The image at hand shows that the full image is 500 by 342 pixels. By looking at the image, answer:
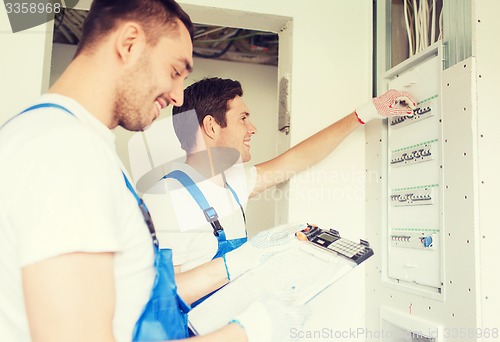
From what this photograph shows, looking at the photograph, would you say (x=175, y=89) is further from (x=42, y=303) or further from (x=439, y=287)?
(x=439, y=287)

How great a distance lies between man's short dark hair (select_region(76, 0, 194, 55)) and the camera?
84 cm

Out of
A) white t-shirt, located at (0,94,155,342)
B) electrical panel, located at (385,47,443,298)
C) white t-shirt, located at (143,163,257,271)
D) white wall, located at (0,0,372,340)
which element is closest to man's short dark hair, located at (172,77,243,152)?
white t-shirt, located at (143,163,257,271)

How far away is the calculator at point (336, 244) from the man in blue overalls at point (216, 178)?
0.18 meters

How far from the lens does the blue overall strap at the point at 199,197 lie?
5.16ft

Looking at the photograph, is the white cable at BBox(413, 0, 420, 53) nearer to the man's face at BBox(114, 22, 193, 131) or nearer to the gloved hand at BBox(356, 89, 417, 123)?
the gloved hand at BBox(356, 89, 417, 123)

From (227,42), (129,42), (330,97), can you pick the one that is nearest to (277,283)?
(129,42)

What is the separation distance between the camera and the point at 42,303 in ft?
1.92

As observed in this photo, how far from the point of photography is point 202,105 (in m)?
1.86

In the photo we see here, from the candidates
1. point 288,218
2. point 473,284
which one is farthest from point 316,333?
point 473,284

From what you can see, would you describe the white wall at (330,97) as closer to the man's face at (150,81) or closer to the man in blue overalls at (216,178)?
the man in blue overalls at (216,178)

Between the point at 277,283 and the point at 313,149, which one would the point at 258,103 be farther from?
the point at 277,283

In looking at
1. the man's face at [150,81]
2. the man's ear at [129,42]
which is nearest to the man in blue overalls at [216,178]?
the man's face at [150,81]

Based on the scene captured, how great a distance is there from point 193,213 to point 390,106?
832 mm

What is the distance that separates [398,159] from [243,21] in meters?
0.87
